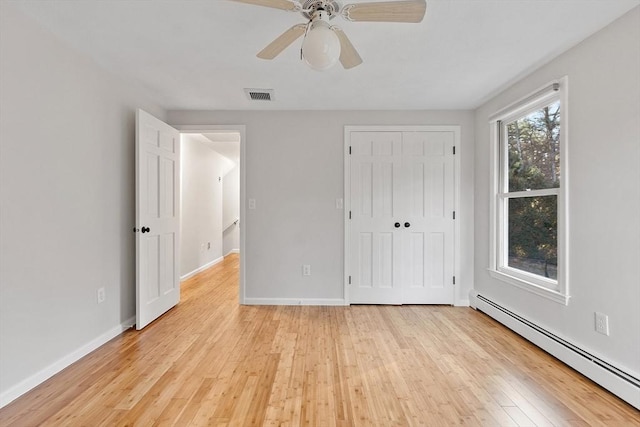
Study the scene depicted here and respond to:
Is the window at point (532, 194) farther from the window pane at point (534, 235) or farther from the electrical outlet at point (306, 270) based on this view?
the electrical outlet at point (306, 270)

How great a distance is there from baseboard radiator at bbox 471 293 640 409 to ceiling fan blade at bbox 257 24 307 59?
2680mm

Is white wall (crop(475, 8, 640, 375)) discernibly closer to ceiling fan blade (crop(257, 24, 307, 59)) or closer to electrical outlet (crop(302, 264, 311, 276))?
ceiling fan blade (crop(257, 24, 307, 59))

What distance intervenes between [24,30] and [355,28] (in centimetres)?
204

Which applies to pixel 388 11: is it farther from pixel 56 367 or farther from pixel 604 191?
pixel 56 367

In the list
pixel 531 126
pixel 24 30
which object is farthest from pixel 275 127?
pixel 531 126

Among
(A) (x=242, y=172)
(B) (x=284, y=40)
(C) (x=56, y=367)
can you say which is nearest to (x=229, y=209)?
(A) (x=242, y=172)

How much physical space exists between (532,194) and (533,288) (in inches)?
31.8

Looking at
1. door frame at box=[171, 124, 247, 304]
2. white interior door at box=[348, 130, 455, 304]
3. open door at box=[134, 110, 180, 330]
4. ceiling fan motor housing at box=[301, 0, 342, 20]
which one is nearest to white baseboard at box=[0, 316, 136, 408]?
open door at box=[134, 110, 180, 330]

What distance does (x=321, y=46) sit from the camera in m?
1.35

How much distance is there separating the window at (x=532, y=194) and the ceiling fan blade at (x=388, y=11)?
5.27ft

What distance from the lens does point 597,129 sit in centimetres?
197

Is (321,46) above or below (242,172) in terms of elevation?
above

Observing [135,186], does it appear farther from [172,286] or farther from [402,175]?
[402,175]

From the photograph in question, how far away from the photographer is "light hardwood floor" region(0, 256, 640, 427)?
1619mm
